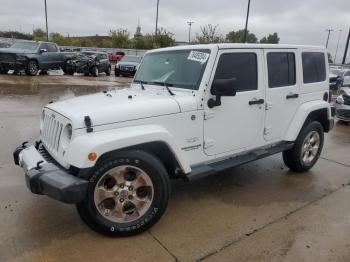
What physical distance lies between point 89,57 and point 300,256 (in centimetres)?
2078

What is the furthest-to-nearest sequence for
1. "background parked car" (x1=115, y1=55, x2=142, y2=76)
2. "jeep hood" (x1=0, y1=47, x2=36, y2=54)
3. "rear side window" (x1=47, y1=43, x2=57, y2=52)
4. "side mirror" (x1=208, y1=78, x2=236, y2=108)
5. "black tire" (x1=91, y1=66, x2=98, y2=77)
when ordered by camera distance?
"background parked car" (x1=115, y1=55, x2=142, y2=76) < "black tire" (x1=91, y1=66, x2=98, y2=77) < "rear side window" (x1=47, y1=43, x2=57, y2=52) < "jeep hood" (x1=0, y1=47, x2=36, y2=54) < "side mirror" (x1=208, y1=78, x2=236, y2=108)

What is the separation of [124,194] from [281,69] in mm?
2724

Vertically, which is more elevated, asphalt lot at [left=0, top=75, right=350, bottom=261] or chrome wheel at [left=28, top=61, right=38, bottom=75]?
chrome wheel at [left=28, top=61, right=38, bottom=75]

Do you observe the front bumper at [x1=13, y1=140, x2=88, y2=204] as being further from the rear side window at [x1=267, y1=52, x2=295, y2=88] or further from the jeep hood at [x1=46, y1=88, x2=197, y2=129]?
the rear side window at [x1=267, y1=52, x2=295, y2=88]

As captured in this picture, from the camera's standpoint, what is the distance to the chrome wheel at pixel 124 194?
125 inches

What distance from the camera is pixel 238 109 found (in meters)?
4.05

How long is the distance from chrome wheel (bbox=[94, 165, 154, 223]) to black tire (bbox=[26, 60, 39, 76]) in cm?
1665

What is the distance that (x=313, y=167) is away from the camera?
5637mm

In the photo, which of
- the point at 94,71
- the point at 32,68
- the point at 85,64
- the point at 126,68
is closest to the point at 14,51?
the point at 32,68

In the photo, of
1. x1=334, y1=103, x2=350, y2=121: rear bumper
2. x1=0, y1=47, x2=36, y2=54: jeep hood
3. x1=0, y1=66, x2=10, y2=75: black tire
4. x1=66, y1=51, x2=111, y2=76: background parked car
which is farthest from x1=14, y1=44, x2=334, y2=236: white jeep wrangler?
x1=66, y1=51, x2=111, y2=76: background parked car

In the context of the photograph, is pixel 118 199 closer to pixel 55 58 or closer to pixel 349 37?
pixel 55 58

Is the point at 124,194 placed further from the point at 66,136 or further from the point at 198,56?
the point at 198,56

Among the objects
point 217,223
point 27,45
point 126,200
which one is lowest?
point 217,223

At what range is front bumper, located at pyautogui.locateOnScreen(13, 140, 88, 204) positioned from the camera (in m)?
2.81
